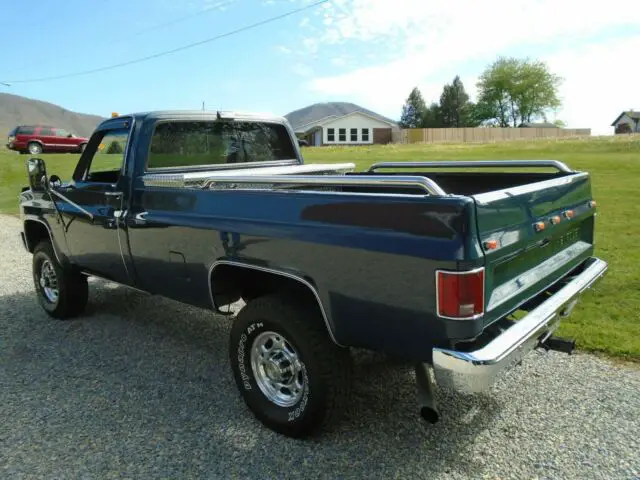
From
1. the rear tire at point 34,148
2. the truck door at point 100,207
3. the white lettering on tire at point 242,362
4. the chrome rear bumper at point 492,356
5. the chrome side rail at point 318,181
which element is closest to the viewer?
the chrome rear bumper at point 492,356

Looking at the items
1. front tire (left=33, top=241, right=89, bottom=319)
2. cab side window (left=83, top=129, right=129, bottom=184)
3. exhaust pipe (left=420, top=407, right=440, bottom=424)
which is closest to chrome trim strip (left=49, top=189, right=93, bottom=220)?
cab side window (left=83, top=129, right=129, bottom=184)

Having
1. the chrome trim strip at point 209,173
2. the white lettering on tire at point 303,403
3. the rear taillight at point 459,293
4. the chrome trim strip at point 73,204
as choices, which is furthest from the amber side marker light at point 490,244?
the chrome trim strip at point 73,204

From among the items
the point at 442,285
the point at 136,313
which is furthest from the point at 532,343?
the point at 136,313

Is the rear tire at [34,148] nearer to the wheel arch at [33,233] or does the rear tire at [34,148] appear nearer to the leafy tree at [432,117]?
the wheel arch at [33,233]

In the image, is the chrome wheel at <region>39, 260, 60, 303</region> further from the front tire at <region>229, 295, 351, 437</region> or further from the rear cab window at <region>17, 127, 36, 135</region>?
the rear cab window at <region>17, 127, 36, 135</region>

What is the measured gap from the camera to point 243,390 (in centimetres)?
345

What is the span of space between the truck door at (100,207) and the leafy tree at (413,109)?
97.9 m

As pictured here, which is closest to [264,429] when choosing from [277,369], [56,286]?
[277,369]

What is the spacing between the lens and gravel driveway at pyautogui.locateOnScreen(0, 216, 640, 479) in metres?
2.97

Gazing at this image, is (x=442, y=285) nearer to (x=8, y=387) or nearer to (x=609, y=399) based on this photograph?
(x=609, y=399)

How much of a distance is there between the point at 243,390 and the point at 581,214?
2.56m

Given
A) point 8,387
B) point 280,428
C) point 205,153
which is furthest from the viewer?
point 205,153

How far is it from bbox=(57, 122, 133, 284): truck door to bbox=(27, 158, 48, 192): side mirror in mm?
280

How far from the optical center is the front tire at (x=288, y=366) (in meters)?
3.00
